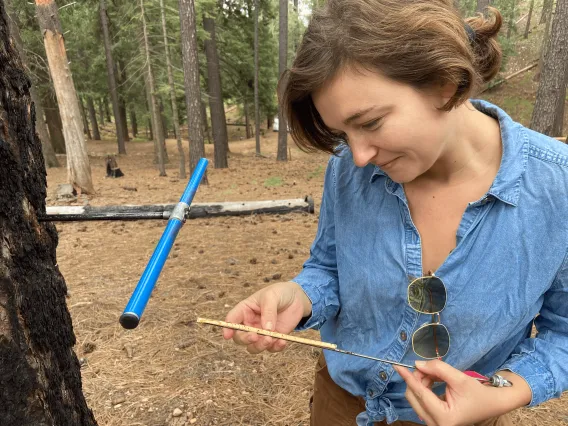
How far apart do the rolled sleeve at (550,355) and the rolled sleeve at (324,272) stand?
24.2 inches

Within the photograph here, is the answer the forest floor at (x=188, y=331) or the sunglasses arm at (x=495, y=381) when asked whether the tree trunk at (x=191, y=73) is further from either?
the sunglasses arm at (x=495, y=381)

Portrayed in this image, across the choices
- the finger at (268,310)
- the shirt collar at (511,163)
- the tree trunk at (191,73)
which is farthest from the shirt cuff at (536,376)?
the tree trunk at (191,73)

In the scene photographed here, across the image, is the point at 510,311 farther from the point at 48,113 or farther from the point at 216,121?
the point at 48,113

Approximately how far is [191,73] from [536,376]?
34.8 feet

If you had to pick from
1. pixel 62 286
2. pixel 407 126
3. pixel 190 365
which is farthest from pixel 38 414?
pixel 190 365

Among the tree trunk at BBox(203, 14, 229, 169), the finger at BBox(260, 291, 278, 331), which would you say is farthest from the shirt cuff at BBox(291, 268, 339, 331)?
the tree trunk at BBox(203, 14, 229, 169)

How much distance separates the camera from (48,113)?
17953 millimetres

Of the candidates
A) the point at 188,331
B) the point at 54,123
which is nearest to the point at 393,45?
the point at 188,331

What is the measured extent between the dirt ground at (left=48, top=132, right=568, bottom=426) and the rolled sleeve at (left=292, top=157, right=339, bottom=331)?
4.90 ft

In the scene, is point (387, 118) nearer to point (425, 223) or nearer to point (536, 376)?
point (425, 223)

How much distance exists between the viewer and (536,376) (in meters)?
1.22

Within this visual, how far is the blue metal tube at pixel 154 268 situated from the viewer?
82 centimetres

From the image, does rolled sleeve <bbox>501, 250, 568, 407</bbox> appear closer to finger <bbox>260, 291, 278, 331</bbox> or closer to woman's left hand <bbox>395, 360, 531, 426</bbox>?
woman's left hand <bbox>395, 360, 531, 426</bbox>

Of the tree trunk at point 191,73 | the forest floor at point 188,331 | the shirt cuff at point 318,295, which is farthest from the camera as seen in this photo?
the tree trunk at point 191,73
